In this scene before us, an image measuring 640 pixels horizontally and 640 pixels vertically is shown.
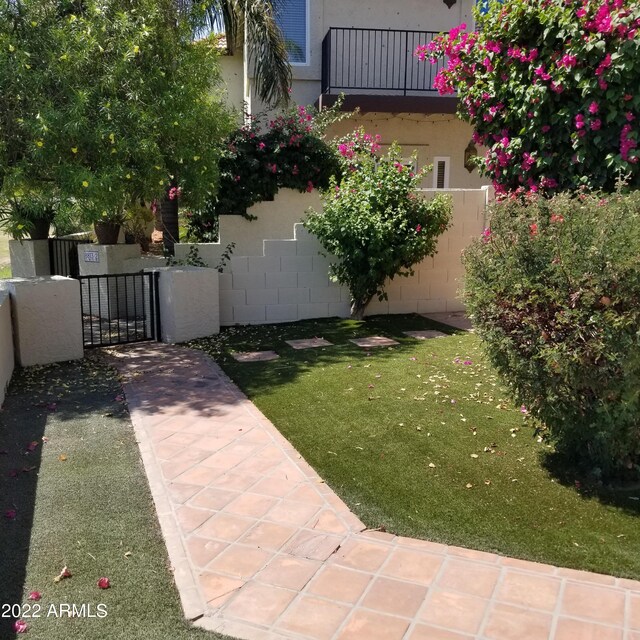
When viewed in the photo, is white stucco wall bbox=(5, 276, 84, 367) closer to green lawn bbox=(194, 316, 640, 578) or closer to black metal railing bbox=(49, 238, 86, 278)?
green lawn bbox=(194, 316, 640, 578)

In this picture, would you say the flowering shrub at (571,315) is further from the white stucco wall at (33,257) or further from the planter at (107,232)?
the white stucco wall at (33,257)

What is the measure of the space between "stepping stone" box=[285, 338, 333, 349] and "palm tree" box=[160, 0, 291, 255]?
9.92ft

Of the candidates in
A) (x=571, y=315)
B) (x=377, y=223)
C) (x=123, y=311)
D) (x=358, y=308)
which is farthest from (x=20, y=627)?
(x=123, y=311)

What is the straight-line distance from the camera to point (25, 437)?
4953 mm

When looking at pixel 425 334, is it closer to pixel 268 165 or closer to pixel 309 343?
pixel 309 343

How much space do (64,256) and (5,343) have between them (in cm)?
495

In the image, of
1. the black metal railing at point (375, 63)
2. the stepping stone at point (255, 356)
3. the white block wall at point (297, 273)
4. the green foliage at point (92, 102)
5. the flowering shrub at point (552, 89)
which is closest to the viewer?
the flowering shrub at point (552, 89)

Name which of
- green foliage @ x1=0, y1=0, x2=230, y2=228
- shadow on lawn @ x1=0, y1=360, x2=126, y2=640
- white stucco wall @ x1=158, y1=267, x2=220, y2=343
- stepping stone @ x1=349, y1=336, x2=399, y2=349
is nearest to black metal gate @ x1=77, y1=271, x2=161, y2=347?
white stucco wall @ x1=158, y1=267, x2=220, y2=343

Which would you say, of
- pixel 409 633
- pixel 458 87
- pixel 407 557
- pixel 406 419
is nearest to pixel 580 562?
pixel 407 557

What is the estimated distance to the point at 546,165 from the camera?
19.2ft

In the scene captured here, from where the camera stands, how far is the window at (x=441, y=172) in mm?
13461

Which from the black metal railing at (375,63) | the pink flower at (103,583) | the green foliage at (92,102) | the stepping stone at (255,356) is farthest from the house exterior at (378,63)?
the pink flower at (103,583)

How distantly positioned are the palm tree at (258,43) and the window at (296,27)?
104 cm

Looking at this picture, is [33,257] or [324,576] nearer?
[324,576]
